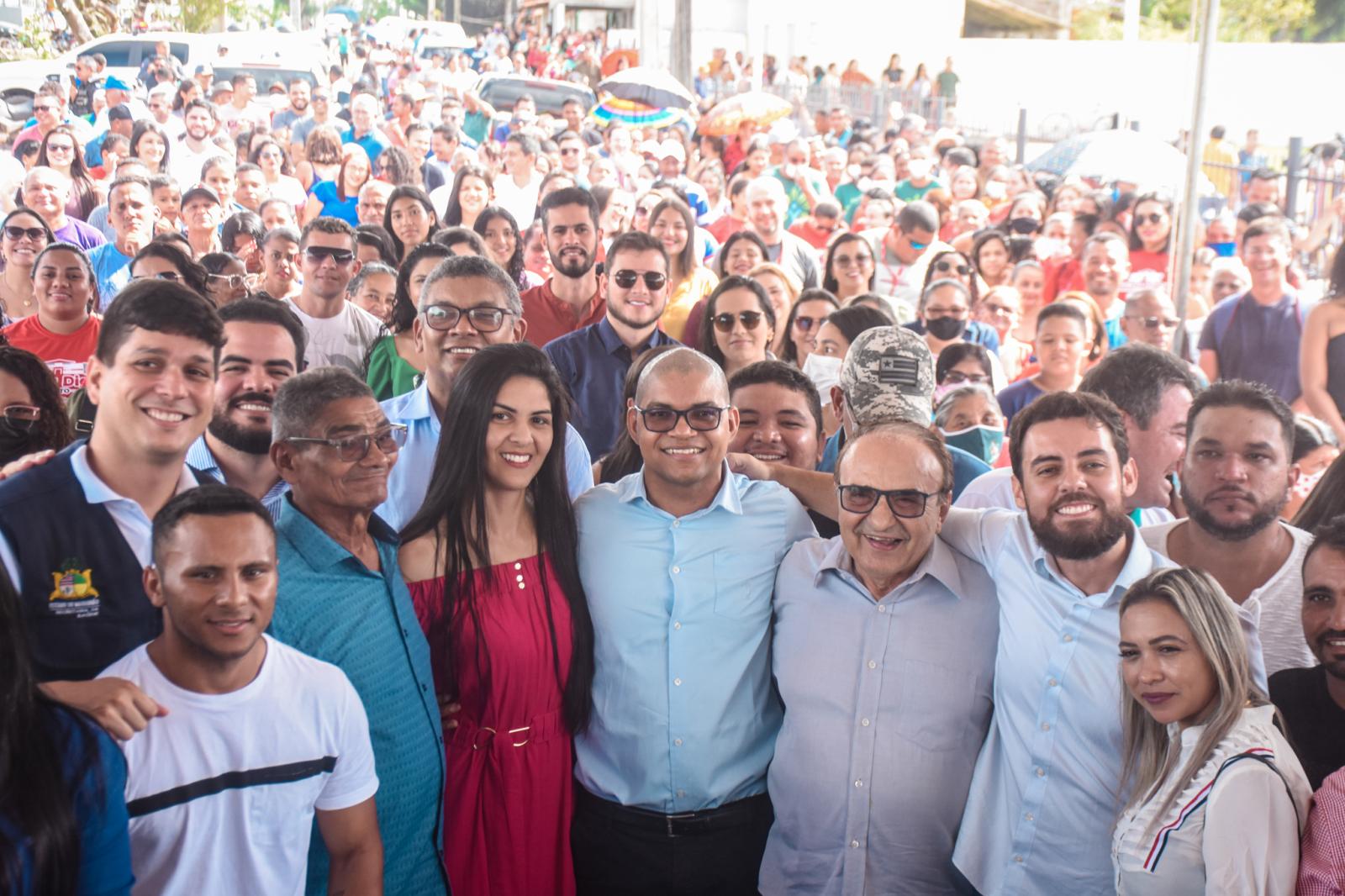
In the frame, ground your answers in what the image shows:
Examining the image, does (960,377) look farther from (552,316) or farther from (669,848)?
(669,848)

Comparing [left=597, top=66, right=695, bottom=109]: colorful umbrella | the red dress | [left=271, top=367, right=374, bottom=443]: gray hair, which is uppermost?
[left=597, top=66, right=695, bottom=109]: colorful umbrella

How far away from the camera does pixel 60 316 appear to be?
17.7 ft

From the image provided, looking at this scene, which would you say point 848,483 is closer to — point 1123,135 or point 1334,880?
point 1334,880

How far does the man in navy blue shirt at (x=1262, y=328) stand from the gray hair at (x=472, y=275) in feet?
13.8

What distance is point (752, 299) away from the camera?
5.28 meters

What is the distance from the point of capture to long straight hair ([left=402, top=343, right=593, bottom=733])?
3.14 meters

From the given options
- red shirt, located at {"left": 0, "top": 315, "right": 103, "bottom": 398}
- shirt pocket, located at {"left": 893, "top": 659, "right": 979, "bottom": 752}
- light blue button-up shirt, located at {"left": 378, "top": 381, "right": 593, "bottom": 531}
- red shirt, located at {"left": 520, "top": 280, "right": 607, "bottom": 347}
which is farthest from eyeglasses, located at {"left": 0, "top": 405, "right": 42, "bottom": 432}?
red shirt, located at {"left": 520, "top": 280, "right": 607, "bottom": 347}

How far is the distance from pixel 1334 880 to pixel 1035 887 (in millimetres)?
687

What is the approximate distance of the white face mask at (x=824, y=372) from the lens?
502cm

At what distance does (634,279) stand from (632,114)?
1296 centimetres

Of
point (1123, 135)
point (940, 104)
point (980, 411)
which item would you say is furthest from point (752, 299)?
point (940, 104)

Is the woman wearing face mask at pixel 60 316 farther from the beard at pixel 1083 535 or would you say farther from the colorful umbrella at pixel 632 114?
the colorful umbrella at pixel 632 114

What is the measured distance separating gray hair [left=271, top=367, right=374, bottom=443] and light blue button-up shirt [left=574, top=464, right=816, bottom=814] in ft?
2.36

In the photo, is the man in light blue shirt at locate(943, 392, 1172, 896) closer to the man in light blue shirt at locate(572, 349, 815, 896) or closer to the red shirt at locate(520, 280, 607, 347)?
the man in light blue shirt at locate(572, 349, 815, 896)
